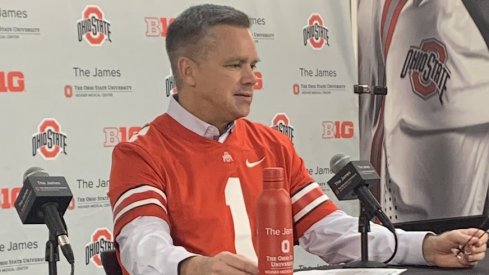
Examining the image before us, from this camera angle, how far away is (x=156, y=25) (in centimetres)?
463

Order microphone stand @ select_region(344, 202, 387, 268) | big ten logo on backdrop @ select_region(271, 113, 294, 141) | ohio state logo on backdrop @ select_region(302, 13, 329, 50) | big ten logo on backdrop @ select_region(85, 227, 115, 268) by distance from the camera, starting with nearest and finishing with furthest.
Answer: microphone stand @ select_region(344, 202, 387, 268) < big ten logo on backdrop @ select_region(85, 227, 115, 268) < big ten logo on backdrop @ select_region(271, 113, 294, 141) < ohio state logo on backdrop @ select_region(302, 13, 329, 50)

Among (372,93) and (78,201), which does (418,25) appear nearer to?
(372,93)

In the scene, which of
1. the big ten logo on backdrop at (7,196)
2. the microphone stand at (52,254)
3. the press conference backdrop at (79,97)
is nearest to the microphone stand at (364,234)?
the microphone stand at (52,254)

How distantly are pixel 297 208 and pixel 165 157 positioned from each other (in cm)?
51

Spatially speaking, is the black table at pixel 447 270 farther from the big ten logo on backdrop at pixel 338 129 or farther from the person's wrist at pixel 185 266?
the big ten logo on backdrop at pixel 338 129

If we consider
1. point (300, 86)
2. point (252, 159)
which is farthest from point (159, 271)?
point (300, 86)

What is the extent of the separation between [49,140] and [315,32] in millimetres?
1968

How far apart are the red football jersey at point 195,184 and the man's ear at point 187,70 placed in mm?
137

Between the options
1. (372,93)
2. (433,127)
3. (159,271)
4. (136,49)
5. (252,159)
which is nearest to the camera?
(159,271)

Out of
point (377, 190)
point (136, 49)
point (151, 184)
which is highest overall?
point (136, 49)

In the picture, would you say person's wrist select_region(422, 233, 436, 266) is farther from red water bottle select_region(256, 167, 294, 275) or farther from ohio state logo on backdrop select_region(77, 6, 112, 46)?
ohio state logo on backdrop select_region(77, 6, 112, 46)

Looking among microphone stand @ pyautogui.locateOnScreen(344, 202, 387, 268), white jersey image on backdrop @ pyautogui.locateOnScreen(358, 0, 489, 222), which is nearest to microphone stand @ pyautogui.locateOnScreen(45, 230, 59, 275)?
microphone stand @ pyautogui.locateOnScreen(344, 202, 387, 268)

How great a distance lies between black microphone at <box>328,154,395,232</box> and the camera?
2367 millimetres

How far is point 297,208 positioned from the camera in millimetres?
2766
